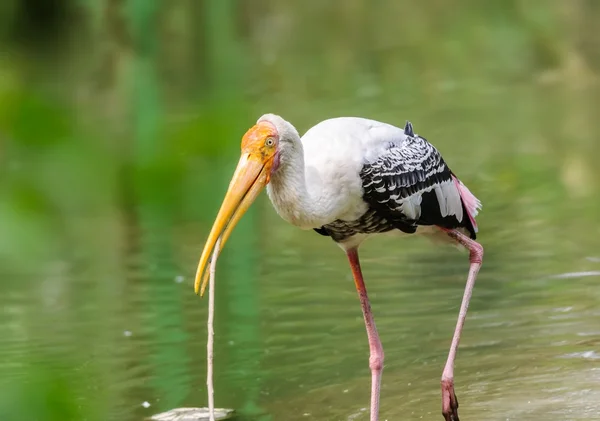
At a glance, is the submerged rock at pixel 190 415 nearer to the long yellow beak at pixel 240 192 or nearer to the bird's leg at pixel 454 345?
the bird's leg at pixel 454 345

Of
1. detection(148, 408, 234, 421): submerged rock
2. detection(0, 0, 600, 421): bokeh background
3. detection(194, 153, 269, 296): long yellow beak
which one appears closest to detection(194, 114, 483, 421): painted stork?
detection(194, 153, 269, 296): long yellow beak

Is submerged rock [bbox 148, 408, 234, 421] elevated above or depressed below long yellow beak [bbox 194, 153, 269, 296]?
below

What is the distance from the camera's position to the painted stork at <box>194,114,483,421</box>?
4.02m

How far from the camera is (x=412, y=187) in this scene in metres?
4.81

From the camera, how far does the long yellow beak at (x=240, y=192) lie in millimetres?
3711

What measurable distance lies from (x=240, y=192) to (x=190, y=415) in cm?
172

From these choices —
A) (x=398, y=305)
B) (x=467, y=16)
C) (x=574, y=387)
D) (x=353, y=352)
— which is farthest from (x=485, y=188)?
(x=467, y=16)

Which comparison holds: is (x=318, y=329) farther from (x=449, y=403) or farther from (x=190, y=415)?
(x=449, y=403)

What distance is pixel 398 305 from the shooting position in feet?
22.9

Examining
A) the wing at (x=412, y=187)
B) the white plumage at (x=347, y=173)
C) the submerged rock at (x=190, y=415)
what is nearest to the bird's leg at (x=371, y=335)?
the white plumage at (x=347, y=173)

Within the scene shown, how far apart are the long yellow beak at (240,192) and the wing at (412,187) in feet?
2.16

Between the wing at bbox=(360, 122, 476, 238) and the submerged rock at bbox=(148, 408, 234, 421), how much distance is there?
1.25 m

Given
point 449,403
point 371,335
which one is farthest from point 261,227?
point 449,403

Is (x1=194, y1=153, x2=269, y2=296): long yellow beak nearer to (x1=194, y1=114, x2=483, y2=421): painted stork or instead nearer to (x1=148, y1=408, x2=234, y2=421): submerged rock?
(x1=194, y1=114, x2=483, y2=421): painted stork
